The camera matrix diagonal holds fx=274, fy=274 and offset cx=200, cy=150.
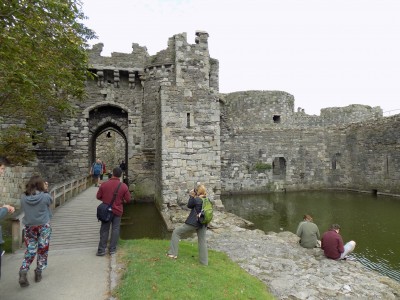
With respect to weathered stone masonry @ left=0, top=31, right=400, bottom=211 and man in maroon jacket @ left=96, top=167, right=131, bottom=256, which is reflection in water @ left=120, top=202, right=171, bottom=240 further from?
man in maroon jacket @ left=96, top=167, right=131, bottom=256

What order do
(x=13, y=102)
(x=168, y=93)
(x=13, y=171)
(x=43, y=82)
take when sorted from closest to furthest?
1. (x=43, y=82)
2. (x=13, y=102)
3. (x=168, y=93)
4. (x=13, y=171)

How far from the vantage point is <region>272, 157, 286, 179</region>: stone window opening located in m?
21.8

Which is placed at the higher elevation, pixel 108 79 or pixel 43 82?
pixel 108 79

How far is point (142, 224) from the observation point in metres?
11.1

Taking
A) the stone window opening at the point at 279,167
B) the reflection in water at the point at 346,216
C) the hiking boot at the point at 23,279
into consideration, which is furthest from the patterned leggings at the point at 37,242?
the stone window opening at the point at 279,167

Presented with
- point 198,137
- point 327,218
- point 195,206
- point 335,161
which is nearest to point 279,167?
point 335,161

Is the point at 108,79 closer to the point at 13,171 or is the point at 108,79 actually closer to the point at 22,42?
the point at 13,171

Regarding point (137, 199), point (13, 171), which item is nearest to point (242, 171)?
point (137, 199)

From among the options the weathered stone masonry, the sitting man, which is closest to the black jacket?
the sitting man

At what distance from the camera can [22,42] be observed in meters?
5.65

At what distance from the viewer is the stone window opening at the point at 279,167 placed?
21812mm

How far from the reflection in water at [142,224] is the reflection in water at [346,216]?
13.3ft

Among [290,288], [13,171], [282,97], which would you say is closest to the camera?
[290,288]

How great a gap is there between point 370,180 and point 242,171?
31.9 ft
